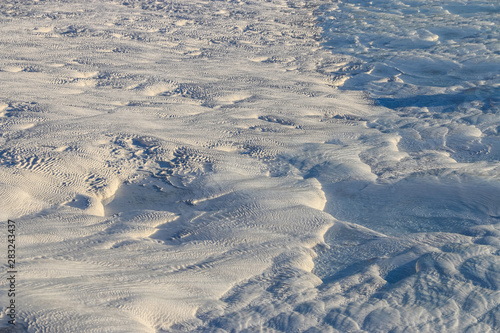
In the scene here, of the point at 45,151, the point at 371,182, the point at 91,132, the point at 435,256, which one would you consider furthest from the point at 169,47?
the point at 435,256

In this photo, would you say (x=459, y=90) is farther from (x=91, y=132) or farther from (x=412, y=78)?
(x=91, y=132)

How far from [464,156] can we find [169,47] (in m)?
3.99

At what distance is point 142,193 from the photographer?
10.3 feet

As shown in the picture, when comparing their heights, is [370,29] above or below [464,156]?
above

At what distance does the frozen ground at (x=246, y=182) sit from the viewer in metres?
2.06

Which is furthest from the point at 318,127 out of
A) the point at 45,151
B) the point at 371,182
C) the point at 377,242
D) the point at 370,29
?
the point at 370,29

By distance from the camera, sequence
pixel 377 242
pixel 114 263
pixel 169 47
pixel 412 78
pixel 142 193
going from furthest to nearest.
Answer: pixel 169 47, pixel 412 78, pixel 142 193, pixel 377 242, pixel 114 263

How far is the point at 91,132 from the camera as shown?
3.73 meters

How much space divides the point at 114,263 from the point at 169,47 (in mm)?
4431

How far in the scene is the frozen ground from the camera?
206cm

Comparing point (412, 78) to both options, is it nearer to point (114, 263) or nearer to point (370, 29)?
point (370, 29)

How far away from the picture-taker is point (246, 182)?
3.22 metres

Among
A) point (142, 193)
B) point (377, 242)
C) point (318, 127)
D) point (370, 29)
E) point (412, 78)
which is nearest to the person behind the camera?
point (377, 242)

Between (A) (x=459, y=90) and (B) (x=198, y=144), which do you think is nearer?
(B) (x=198, y=144)
